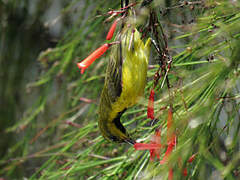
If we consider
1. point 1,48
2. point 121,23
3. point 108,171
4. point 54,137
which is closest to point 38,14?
point 1,48

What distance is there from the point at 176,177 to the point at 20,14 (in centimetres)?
139

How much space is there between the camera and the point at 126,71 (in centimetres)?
51

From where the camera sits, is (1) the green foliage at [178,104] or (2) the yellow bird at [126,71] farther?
(2) the yellow bird at [126,71]

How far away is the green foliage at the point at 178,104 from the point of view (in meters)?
0.38

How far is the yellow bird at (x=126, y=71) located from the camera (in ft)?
1.63

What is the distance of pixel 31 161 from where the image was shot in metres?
1.73

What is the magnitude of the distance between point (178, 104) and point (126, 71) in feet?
0.28

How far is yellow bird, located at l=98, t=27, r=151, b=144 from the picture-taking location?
496 mm

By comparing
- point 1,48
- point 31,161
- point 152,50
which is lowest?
point 31,161

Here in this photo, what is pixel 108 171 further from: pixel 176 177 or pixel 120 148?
pixel 176 177

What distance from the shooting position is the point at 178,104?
521 mm

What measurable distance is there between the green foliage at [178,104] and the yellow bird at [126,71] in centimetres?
3

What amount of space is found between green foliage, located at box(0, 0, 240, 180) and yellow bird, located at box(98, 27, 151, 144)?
28mm

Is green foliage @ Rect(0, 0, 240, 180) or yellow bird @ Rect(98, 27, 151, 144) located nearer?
green foliage @ Rect(0, 0, 240, 180)
